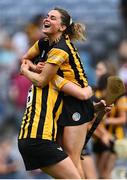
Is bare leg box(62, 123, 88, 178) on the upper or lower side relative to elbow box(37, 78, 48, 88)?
lower

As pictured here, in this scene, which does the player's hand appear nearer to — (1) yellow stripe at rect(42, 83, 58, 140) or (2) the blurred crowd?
(1) yellow stripe at rect(42, 83, 58, 140)

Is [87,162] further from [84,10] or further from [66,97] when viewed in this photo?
[84,10]

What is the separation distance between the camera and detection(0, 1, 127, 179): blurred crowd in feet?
31.3

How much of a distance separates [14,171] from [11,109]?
4.16ft

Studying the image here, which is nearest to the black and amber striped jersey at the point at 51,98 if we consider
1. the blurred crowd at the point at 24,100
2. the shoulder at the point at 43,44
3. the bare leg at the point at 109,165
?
the shoulder at the point at 43,44

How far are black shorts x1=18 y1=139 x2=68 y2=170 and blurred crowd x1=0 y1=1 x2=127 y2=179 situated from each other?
236cm

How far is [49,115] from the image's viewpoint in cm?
637

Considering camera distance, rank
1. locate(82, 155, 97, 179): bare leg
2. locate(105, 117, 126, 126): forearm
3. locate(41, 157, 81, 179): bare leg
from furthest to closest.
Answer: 1. locate(105, 117, 126, 126): forearm
2. locate(82, 155, 97, 179): bare leg
3. locate(41, 157, 81, 179): bare leg

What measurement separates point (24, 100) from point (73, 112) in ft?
16.5

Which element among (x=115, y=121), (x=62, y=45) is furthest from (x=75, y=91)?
(x=115, y=121)

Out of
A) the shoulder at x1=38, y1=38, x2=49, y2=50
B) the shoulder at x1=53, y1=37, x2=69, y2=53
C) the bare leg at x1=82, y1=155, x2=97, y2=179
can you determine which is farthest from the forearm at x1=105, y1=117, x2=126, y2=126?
the shoulder at x1=53, y1=37, x2=69, y2=53

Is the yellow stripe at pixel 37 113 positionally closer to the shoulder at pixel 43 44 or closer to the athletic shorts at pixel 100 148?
the shoulder at pixel 43 44

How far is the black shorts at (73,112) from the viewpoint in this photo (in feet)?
21.3

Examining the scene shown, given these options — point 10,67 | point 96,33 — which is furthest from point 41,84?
point 96,33
